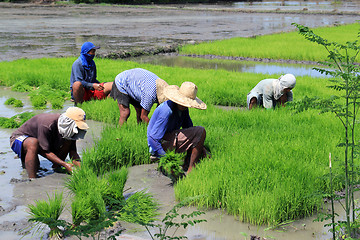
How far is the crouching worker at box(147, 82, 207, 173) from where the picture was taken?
4.59 metres

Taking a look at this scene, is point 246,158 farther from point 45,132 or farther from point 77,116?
point 45,132

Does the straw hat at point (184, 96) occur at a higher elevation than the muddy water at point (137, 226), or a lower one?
higher

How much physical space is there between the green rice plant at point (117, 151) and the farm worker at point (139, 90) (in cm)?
34

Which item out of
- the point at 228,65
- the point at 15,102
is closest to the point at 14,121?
the point at 15,102

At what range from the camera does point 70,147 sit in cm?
512

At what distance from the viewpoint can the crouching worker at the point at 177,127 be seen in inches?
181

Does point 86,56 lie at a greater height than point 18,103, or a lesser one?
greater

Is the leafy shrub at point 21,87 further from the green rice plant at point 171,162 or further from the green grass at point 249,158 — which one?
the green rice plant at point 171,162

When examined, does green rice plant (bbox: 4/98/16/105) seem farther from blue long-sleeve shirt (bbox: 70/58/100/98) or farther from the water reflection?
the water reflection

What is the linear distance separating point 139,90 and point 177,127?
3.23ft

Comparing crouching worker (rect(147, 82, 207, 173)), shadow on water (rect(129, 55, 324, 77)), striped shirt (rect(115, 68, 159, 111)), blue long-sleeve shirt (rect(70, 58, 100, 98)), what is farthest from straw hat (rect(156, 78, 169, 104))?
shadow on water (rect(129, 55, 324, 77))

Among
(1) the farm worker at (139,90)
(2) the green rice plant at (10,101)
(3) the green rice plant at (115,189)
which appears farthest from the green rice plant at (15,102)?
(3) the green rice plant at (115,189)

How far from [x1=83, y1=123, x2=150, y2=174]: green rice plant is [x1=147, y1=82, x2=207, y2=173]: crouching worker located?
0.70 metres

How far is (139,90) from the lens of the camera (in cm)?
581
